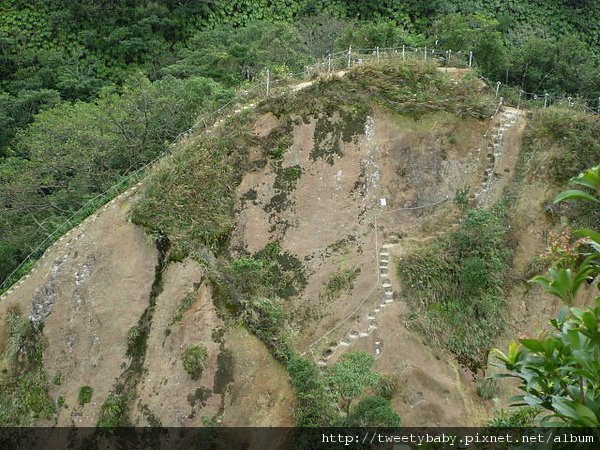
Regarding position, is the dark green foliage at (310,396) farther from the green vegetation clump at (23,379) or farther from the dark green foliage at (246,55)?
the dark green foliage at (246,55)

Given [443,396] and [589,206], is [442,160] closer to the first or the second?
[589,206]

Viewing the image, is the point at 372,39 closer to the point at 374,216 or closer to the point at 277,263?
the point at 374,216

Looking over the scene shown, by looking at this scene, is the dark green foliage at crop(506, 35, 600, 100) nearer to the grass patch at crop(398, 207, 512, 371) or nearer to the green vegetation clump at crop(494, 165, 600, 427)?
the grass patch at crop(398, 207, 512, 371)

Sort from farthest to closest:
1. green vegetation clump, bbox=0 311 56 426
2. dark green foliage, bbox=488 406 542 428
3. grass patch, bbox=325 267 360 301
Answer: grass patch, bbox=325 267 360 301 → green vegetation clump, bbox=0 311 56 426 → dark green foliage, bbox=488 406 542 428

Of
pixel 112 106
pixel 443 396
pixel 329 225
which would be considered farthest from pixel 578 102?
pixel 112 106

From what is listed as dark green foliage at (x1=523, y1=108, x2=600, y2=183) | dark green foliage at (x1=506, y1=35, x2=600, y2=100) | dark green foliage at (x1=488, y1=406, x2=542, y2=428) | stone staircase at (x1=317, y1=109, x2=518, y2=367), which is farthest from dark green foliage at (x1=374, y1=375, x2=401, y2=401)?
dark green foliage at (x1=506, y1=35, x2=600, y2=100)

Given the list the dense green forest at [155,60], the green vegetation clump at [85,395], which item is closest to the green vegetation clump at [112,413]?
the green vegetation clump at [85,395]
